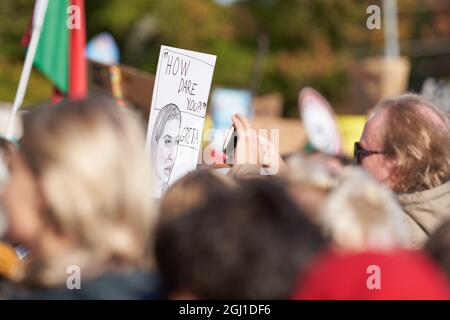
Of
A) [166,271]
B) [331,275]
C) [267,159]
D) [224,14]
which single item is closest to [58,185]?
→ [166,271]

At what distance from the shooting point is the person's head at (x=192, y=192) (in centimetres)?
189

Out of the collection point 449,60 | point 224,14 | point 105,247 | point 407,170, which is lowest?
point 105,247

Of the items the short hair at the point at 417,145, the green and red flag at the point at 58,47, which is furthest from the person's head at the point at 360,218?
the green and red flag at the point at 58,47

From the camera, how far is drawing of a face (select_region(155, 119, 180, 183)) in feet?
11.2

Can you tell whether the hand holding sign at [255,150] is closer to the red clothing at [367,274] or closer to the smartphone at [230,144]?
the smartphone at [230,144]

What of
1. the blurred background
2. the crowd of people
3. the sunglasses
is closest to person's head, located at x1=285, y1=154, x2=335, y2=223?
the crowd of people

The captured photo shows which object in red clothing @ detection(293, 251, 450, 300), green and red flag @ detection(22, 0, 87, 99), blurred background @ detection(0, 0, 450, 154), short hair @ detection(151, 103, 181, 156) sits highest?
blurred background @ detection(0, 0, 450, 154)

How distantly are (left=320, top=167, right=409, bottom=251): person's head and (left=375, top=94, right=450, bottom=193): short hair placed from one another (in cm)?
127

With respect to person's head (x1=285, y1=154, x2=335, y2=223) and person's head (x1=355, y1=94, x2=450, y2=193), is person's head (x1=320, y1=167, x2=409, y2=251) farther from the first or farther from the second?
person's head (x1=355, y1=94, x2=450, y2=193)

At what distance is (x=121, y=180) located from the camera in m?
1.86

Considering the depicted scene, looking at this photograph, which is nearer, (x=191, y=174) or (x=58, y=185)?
(x=58, y=185)

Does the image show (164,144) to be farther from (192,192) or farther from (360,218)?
(360,218)
